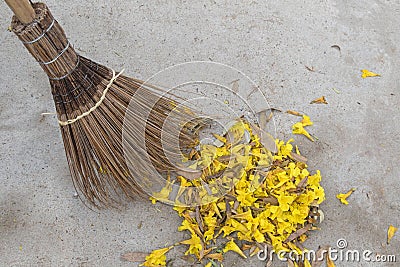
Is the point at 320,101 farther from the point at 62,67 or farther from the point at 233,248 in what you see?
the point at 62,67

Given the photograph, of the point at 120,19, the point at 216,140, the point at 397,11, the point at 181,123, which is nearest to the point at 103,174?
the point at 181,123

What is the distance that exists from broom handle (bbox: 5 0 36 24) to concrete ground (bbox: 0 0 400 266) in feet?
2.15

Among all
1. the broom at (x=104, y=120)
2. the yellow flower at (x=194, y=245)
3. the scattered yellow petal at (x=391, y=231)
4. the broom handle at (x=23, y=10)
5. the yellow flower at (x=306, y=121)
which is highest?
the broom handle at (x=23, y=10)

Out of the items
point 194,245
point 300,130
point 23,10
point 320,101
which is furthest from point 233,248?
point 23,10

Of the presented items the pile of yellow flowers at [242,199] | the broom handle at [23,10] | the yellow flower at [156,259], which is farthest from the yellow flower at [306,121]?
the broom handle at [23,10]

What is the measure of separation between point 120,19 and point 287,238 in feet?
3.87

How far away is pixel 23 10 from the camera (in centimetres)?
126

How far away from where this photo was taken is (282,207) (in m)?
1.60

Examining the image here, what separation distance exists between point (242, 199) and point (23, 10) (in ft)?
2.98

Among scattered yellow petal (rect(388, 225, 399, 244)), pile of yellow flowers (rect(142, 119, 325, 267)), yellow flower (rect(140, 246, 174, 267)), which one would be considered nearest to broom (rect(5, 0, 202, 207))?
pile of yellow flowers (rect(142, 119, 325, 267))

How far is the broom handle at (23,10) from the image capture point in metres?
1.23

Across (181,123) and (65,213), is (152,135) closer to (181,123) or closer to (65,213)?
(181,123)

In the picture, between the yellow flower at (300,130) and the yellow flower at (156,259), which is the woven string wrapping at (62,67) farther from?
the yellow flower at (300,130)

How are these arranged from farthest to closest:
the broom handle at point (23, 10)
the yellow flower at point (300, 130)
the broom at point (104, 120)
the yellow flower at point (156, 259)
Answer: the yellow flower at point (300, 130) → the yellow flower at point (156, 259) → the broom at point (104, 120) → the broom handle at point (23, 10)
